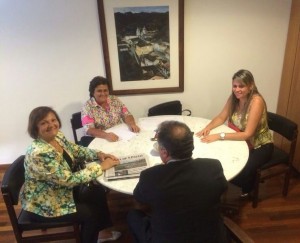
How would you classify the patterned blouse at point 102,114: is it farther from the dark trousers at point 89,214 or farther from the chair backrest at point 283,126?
the chair backrest at point 283,126

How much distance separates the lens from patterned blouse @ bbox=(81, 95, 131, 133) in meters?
2.49

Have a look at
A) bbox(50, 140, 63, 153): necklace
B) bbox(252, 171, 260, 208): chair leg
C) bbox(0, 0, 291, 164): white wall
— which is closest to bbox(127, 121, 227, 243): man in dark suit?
bbox(50, 140, 63, 153): necklace

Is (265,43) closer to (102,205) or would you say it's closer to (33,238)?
(102,205)

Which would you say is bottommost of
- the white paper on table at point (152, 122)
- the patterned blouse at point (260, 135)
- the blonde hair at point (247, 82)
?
the patterned blouse at point (260, 135)

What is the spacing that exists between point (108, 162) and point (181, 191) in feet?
2.51

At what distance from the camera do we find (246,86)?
7.34ft

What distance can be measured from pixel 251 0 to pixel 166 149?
7.30 ft

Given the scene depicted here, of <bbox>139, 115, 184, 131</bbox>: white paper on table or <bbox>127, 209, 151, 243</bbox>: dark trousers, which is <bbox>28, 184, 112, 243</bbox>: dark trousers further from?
<bbox>139, 115, 184, 131</bbox>: white paper on table

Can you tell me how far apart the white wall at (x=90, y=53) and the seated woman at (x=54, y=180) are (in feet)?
4.05

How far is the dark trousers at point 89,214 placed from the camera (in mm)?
1760

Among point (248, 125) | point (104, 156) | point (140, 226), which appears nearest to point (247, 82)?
point (248, 125)

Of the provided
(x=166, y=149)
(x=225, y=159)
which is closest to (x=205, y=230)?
(x=166, y=149)

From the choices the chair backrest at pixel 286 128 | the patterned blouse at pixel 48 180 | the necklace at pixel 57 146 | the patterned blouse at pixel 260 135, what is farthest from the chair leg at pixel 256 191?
the necklace at pixel 57 146

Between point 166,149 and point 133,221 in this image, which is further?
point 133,221
